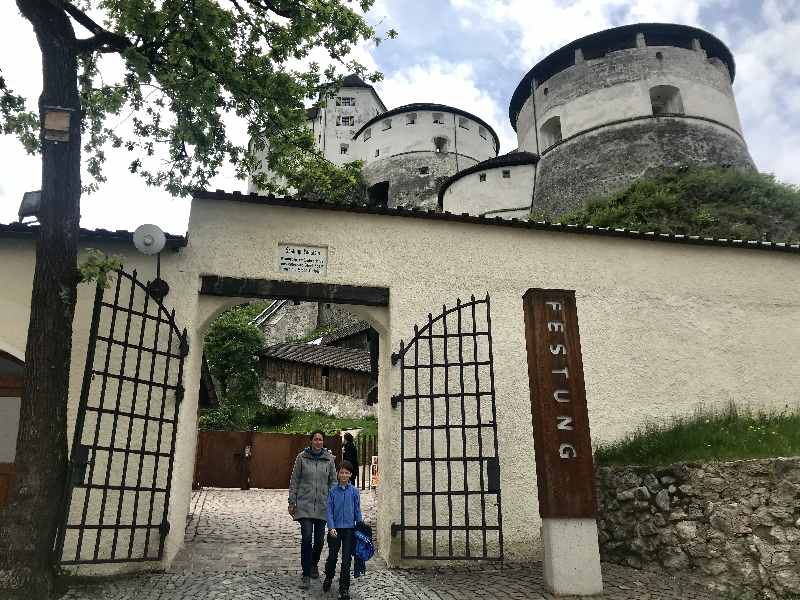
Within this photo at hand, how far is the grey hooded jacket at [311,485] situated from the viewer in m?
6.18

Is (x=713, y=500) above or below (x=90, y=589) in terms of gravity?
above

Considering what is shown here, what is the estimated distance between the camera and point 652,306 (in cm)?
889

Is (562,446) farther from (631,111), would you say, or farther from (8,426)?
(631,111)

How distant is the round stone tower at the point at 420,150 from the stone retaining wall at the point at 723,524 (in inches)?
1518

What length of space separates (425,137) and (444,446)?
41.2m

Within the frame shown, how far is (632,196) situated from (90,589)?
22458mm

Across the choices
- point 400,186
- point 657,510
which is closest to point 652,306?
point 657,510

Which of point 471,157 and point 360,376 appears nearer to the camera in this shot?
point 360,376

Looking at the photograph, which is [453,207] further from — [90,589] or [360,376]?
[90,589]

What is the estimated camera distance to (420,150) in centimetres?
4553

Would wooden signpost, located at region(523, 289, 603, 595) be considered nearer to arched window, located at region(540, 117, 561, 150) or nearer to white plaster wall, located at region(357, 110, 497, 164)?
arched window, located at region(540, 117, 561, 150)

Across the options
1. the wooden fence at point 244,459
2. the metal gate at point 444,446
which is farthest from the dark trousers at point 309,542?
the wooden fence at point 244,459

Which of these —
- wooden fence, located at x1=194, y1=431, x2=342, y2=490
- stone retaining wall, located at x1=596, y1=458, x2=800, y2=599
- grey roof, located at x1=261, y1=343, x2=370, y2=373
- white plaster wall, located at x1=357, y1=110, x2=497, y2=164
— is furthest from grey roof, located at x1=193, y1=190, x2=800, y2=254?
white plaster wall, located at x1=357, y1=110, x2=497, y2=164

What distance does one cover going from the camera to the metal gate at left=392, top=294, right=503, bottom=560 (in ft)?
23.0
